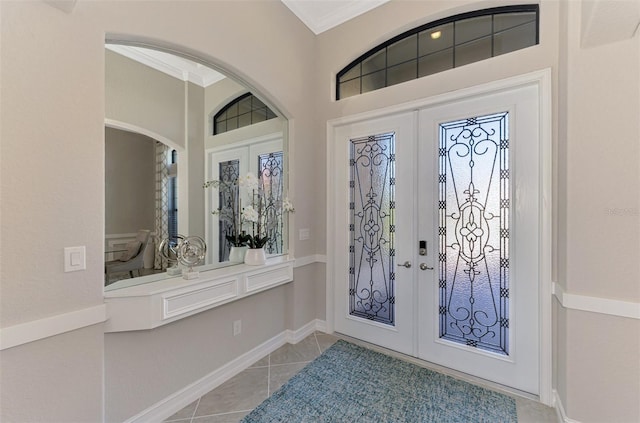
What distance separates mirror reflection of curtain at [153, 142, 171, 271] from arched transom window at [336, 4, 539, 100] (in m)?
1.95

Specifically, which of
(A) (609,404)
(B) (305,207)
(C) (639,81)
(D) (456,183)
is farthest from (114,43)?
(A) (609,404)

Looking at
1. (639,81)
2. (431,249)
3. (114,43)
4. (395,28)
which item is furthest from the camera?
(395,28)

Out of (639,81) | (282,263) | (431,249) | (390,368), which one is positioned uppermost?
(639,81)

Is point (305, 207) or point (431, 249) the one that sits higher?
point (305, 207)

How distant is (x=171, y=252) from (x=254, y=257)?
2.32 ft

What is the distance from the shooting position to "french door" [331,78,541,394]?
2.16m

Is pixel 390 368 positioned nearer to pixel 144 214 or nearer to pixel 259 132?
pixel 144 214

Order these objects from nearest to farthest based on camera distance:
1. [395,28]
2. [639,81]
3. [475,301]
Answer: [639,81], [475,301], [395,28]

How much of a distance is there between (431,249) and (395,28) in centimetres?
217

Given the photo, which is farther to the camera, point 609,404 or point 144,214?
point 144,214

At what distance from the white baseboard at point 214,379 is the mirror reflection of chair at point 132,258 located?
0.92 m

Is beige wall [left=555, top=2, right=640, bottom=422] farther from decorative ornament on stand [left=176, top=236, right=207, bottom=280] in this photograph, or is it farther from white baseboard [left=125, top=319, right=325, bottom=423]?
decorative ornament on stand [left=176, top=236, right=207, bottom=280]

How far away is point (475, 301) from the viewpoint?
237 cm

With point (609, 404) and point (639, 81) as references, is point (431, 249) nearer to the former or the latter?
point (609, 404)
